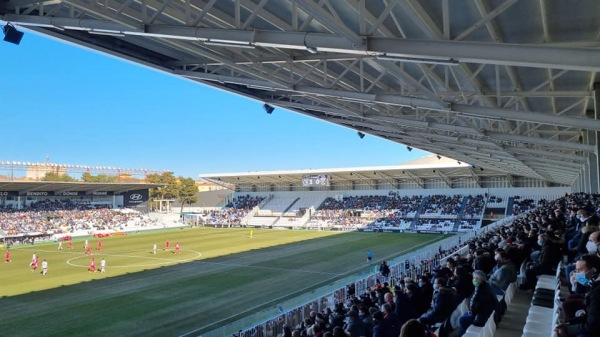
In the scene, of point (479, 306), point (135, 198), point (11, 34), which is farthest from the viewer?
point (135, 198)

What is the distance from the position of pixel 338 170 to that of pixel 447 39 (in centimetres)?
6197

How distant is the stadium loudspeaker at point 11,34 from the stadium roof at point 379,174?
51656mm

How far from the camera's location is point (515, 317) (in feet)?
24.7

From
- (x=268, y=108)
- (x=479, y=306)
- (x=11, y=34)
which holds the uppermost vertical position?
(x=11, y=34)

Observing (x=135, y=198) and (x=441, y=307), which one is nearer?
(x=441, y=307)

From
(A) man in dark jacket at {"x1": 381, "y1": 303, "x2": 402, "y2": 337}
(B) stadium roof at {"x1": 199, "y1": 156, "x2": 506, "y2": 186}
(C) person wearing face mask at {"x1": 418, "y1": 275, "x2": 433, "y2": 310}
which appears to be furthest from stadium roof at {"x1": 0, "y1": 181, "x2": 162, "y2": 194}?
(A) man in dark jacket at {"x1": 381, "y1": 303, "x2": 402, "y2": 337}

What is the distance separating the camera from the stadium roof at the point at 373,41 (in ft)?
19.9

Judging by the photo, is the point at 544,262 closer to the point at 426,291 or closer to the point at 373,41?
the point at 426,291

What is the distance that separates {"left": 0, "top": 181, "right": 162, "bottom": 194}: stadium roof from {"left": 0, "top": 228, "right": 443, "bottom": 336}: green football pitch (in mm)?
15103

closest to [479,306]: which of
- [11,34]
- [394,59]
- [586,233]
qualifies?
[586,233]

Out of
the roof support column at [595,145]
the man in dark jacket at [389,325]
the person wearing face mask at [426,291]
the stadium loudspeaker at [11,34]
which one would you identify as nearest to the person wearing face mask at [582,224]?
the person wearing face mask at [426,291]

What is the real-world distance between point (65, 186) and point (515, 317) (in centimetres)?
6426

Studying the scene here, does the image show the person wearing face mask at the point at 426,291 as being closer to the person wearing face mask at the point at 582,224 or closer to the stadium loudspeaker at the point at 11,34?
the person wearing face mask at the point at 582,224

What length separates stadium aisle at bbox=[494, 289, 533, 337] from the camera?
685cm
